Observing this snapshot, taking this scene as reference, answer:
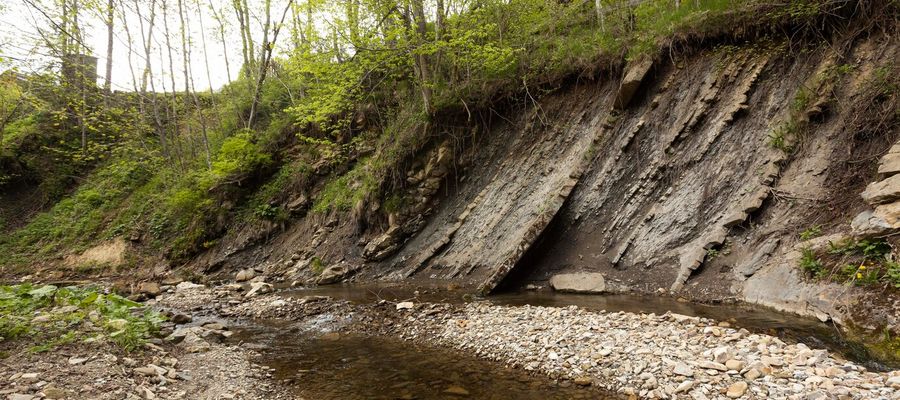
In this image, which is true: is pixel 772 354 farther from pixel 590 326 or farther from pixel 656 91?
pixel 656 91

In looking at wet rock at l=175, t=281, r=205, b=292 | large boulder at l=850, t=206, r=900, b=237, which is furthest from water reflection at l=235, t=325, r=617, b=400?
wet rock at l=175, t=281, r=205, b=292

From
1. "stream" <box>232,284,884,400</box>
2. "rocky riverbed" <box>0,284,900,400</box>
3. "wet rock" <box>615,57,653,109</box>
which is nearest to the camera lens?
"rocky riverbed" <box>0,284,900,400</box>

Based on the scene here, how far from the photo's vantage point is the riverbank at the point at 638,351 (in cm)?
411

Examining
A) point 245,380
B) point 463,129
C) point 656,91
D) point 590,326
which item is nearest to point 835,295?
point 590,326

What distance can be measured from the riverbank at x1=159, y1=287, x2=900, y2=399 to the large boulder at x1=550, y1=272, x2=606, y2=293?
163 centimetres

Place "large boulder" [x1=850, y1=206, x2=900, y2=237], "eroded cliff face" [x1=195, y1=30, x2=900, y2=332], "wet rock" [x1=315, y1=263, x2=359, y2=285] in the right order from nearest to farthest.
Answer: "large boulder" [x1=850, y1=206, x2=900, y2=237] → "eroded cliff face" [x1=195, y1=30, x2=900, y2=332] → "wet rock" [x1=315, y1=263, x2=359, y2=285]

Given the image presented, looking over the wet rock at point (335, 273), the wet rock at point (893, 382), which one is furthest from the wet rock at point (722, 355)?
the wet rock at point (335, 273)

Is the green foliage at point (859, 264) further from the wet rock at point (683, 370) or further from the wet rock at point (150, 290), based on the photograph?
the wet rock at point (150, 290)

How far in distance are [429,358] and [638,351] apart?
2.96m

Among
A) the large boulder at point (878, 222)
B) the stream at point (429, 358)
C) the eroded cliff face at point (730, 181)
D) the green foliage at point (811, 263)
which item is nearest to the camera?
the stream at point (429, 358)

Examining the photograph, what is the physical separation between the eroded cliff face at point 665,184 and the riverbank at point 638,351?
141 cm

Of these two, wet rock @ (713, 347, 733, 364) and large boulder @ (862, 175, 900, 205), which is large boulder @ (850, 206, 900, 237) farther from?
wet rock @ (713, 347, 733, 364)

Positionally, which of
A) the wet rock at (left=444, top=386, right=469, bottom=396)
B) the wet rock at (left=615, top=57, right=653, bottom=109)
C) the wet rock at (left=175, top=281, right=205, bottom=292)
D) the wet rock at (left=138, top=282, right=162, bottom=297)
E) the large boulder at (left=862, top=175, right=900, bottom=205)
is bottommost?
the wet rock at (left=444, top=386, right=469, bottom=396)

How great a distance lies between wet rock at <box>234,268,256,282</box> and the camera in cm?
1534
